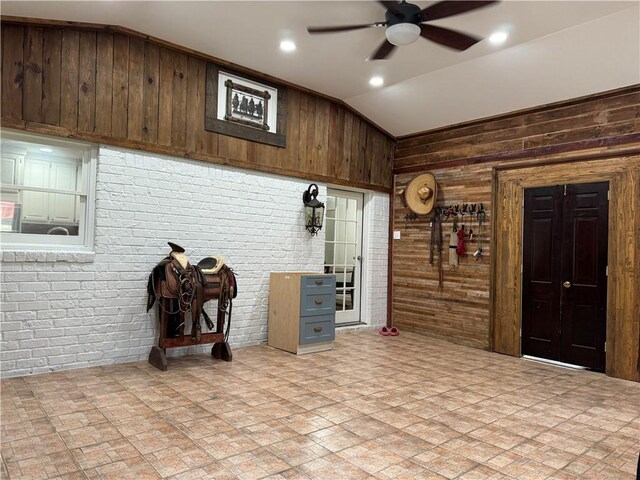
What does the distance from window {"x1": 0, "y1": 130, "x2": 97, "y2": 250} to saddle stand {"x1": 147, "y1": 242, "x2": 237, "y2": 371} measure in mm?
785

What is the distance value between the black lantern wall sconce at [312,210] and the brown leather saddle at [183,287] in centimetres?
160

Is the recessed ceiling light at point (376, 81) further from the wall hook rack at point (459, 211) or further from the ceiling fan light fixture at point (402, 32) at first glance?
the wall hook rack at point (459, 211)

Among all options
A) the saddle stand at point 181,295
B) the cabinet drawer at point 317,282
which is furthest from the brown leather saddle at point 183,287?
the cabinet drawer at point 317,282

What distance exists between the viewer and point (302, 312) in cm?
475

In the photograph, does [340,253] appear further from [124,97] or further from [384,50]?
[124,97]

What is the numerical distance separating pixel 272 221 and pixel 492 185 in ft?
9.24

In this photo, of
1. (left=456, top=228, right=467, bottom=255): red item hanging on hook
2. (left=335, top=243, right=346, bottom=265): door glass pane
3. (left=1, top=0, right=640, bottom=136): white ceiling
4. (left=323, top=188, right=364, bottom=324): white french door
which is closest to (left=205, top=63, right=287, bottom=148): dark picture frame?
(left=1, top=0, right=640, bottom=136): white ceiling

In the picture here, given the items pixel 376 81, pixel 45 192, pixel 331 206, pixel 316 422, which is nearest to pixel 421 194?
pixel 331 206

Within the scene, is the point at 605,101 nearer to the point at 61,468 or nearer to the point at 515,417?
the point at 515,417

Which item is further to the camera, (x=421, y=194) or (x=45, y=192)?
(x=421, y=194)

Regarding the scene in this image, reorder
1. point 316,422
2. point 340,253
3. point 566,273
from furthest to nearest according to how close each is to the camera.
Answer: point 340,253, point 566,273, point 316,422

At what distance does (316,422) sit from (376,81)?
12.9ft

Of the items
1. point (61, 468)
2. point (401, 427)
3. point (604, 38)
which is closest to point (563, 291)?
point (604, 38)

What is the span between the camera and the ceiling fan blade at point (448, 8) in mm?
2938
